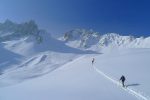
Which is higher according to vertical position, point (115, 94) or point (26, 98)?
point (115, 94)

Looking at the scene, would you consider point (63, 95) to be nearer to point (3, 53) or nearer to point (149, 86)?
point (149, 86)

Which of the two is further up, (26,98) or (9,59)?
(9,59)

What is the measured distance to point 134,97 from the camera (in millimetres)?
24641

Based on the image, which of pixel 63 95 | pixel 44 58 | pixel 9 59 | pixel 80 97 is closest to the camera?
pixel 80 97

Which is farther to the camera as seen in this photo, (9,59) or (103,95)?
(9,59)

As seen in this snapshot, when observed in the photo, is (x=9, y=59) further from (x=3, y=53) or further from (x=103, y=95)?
(x=103, y=95)

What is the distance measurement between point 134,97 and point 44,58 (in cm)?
14053

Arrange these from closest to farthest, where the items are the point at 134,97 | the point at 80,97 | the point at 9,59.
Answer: the point at 134,97 < the point at 80,97 < the point at 9,59

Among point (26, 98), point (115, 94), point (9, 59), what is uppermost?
point (9, 59)

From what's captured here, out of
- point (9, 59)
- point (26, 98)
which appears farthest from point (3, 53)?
point (26, 98)

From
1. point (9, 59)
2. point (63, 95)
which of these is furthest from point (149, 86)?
point (9, 59)

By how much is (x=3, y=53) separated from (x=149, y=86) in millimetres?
178369

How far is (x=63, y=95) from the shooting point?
1131 inches

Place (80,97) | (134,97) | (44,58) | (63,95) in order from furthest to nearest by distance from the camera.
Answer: (44,58)
(63,95)
(80,97)
(134,97)
